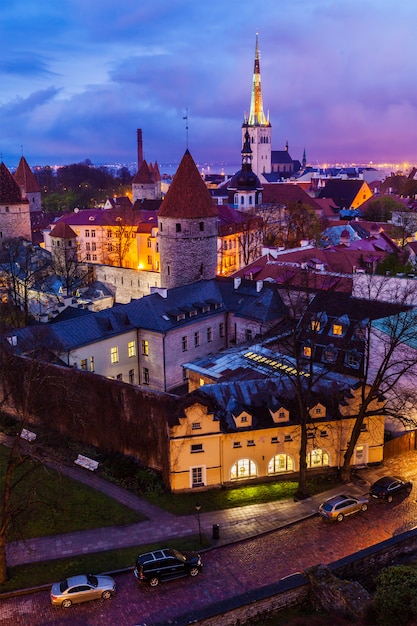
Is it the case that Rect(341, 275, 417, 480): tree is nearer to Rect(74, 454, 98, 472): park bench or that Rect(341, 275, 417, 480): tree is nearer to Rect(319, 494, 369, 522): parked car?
Rect(319, 494, 369, 522): parked car

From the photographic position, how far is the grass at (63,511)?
69.0ft

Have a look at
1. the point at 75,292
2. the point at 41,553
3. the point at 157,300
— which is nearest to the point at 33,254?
the point at 75,292

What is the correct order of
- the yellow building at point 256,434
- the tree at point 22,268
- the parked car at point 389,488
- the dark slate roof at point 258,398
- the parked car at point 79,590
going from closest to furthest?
the parked car at point 79,590, the parked car at point 389,488, the yellow building at point 256,434, the dark slate roof at point 258,398, the tree at point 22,268

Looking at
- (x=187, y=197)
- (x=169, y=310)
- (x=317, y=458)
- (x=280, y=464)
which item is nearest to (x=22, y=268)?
(x=187, y=197)

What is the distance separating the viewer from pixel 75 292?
4894 cm

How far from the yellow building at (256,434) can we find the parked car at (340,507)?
3417 millimetres

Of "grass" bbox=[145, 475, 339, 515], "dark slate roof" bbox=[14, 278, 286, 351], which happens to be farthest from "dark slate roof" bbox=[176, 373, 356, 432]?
"dark slate roof" bbox=[14, 278, 286, 351]

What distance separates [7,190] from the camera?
213 feet

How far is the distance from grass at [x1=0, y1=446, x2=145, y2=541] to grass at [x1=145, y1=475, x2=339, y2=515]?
1.46 m

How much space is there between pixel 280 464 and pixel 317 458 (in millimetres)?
1733

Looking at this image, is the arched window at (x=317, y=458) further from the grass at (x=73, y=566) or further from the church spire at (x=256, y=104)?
the church spire at (x=256, y=104)

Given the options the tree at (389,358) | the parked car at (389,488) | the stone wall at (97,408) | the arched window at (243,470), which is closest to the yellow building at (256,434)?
the arched window at (243,470)

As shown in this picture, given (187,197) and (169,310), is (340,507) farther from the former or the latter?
(187,197)

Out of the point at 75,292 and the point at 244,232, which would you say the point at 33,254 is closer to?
the point at 75,292
